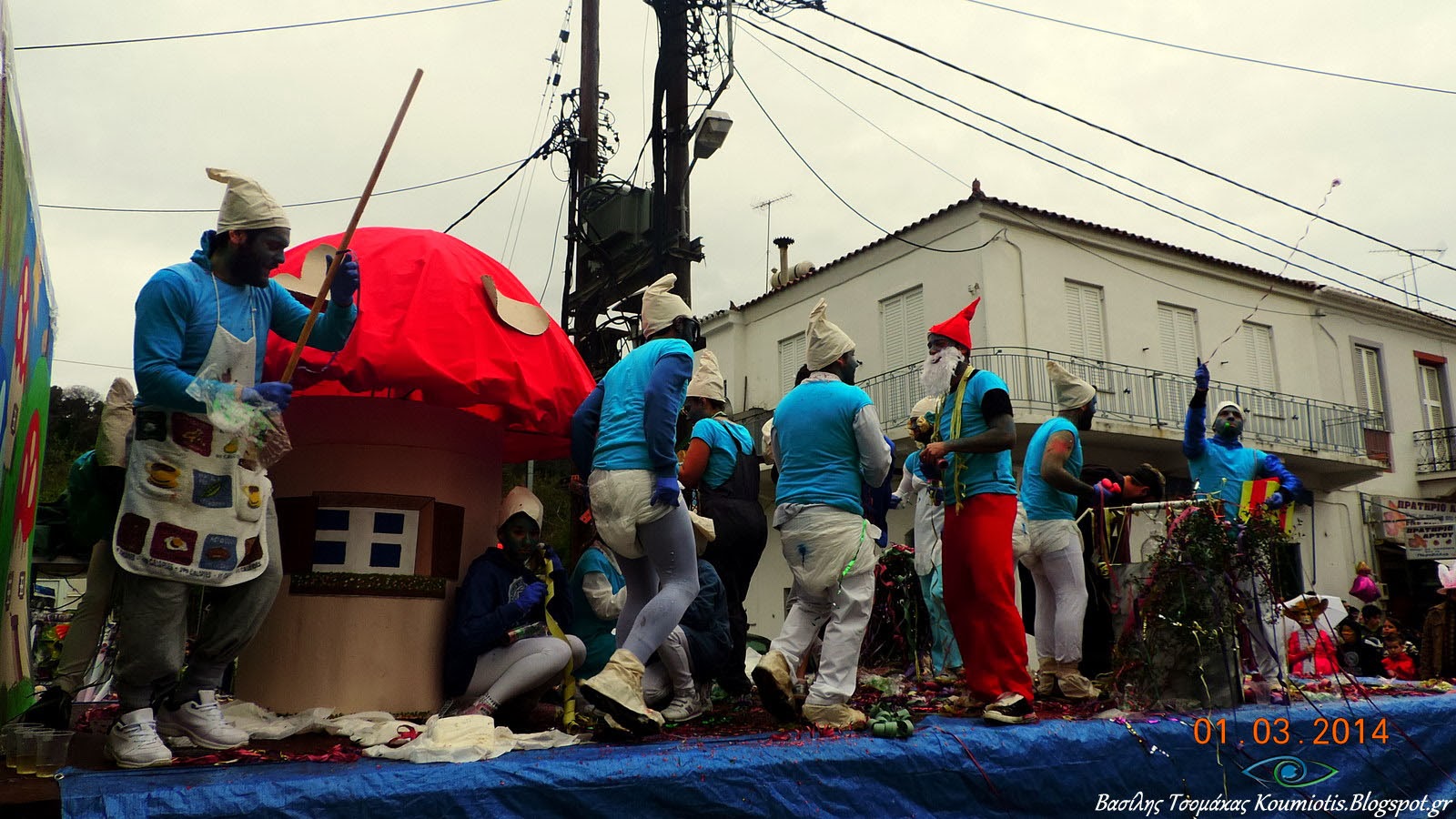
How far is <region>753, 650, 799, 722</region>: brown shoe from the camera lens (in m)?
4.70

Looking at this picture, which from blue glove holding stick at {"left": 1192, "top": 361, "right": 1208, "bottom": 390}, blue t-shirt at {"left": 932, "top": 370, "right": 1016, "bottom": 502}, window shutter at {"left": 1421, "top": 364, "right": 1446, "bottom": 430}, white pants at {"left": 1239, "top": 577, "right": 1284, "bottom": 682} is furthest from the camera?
window shutter at {"left": 1421, "top": 364, "right": 1446, "bottom": 430}

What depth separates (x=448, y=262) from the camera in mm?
5469

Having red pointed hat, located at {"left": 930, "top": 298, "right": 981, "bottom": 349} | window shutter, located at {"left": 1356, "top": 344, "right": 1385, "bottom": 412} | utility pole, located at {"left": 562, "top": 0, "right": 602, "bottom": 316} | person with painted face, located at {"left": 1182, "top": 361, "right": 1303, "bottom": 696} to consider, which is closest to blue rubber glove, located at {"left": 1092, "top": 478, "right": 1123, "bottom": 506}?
person with painted face, located at {"left": 1182, "top": 361, "right": 1303, "bottom": 696}

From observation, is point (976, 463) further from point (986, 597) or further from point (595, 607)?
point (595, 607)

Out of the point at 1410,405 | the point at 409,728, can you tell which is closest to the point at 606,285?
the point at 409,728

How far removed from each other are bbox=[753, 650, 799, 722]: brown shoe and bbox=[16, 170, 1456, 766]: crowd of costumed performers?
1cm

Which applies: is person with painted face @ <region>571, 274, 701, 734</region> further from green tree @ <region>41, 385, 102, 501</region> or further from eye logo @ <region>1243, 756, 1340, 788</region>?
green tree @ <region>41, 385, 102, 501</region>

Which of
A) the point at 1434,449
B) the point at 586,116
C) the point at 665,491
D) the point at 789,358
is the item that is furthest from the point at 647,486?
the point at 1434,449

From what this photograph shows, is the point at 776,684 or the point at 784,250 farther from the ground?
the point at 784,250

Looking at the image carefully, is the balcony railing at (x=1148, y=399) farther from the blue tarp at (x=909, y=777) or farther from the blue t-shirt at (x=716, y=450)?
the blue tarp at (x=909, y=777)

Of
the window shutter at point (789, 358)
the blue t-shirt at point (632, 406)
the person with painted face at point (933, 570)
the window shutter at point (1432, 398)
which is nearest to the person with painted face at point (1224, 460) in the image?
the person with painted face at point (933, 570)

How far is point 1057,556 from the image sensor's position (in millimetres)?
6203

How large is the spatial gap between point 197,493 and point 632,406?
1862 mm

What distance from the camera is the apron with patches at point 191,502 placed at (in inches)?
150
